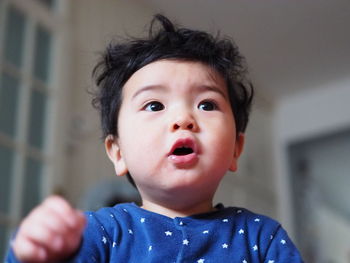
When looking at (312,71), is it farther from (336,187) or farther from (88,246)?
(88,246)

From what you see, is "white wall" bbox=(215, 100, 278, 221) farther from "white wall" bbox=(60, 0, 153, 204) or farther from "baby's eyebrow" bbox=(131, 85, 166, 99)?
"baby's eyebrow" bbox=(131, 85, 166, 99)

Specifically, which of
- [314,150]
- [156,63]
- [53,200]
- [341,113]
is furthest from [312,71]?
[53,200]

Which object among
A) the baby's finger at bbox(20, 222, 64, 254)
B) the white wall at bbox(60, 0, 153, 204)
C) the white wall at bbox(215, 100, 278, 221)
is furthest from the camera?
the white wall at bbox(215, 100, 278, 221)

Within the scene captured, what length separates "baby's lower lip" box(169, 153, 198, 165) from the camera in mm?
758

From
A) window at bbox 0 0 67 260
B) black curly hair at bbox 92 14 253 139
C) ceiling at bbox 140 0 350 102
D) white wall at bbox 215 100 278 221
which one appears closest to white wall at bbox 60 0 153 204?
window at bbox 0 0 67 260

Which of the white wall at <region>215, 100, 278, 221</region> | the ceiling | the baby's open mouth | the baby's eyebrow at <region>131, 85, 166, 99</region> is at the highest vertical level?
the ceiling

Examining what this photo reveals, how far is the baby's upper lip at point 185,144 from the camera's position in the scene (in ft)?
2.49

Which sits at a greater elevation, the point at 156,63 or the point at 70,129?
the point at 156,63

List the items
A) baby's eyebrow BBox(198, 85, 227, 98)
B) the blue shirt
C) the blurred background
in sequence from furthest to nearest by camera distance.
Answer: the blurred background → baby's eyebrow BBox(198, 85, 227, 98) → the blue shirt

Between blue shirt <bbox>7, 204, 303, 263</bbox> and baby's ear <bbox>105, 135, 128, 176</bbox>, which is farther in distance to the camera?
baby's ear <bbox>105, 135, 128, 176</bbox>

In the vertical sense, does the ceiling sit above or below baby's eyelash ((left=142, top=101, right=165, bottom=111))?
above

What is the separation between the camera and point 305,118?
14.9ft

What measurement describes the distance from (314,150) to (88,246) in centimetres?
405

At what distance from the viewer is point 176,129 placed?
771 mm
